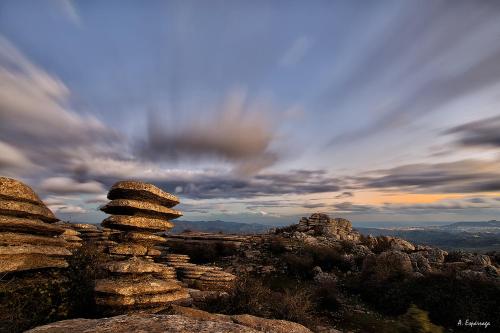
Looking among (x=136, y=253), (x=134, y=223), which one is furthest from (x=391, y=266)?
(x=134, y=223)

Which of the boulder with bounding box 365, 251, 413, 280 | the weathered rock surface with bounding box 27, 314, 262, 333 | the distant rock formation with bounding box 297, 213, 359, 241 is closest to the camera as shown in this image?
the weathered rock surface with bounding box 27, 314, 262, 333

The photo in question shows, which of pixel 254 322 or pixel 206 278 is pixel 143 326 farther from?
pixel 206 278

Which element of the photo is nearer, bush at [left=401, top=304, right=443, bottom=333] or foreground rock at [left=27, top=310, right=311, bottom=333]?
foreground rock at [left=27, top=310, right=311, bottom=333]

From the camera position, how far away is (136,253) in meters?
12.2

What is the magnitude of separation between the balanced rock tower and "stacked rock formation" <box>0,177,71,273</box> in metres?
1.94

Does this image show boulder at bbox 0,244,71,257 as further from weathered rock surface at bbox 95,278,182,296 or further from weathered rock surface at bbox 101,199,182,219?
weathered rock surface at bbox 95,278,182,296

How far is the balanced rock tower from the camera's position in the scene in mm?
8781

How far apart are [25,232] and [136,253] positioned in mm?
3885

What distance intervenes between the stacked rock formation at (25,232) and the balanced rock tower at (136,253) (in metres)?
1.94

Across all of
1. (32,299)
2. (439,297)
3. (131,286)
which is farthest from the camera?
(439,297)

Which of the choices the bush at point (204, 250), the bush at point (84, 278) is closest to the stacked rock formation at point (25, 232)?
the bush at point (84, 278)

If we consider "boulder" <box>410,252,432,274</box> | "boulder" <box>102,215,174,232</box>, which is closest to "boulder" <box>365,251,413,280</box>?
"boulder" <box>410,252,432,274</box>

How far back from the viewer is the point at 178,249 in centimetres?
3306

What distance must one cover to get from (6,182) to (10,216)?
3.79 feet
